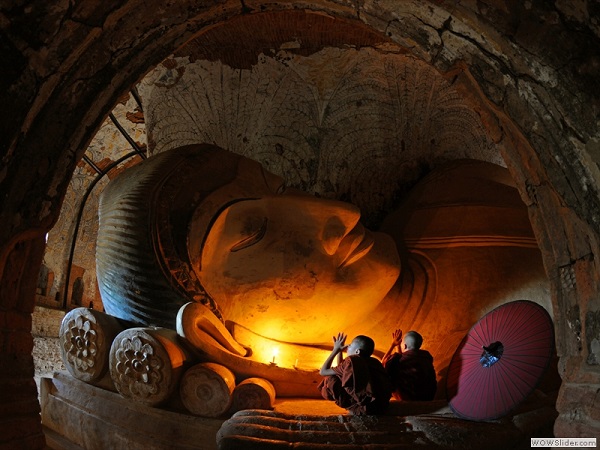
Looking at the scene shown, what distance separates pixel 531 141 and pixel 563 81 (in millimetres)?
220

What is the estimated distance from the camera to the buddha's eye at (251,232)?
3.58 meters

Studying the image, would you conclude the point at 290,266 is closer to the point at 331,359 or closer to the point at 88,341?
the point at 331,359

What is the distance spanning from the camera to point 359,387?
297 cm

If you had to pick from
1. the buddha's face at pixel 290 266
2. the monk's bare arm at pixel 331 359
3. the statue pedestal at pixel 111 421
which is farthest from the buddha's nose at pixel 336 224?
the statue pedestal at pixel 111 421

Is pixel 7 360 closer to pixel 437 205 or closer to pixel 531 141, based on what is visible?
pixel 531 141

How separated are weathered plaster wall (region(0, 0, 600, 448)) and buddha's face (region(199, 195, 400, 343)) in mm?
1297

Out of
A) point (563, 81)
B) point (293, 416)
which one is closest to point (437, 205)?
point (293, 416)

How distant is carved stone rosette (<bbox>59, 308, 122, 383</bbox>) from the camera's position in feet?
10.7

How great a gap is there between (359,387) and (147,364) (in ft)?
3.53

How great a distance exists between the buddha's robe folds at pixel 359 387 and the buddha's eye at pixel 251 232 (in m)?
0.94

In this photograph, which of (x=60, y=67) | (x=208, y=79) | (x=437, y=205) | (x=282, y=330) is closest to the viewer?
(x=60, y=67)

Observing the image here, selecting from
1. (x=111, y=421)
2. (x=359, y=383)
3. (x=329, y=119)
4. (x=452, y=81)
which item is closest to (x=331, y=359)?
(x=359, y=383)

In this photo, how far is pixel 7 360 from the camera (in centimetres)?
221

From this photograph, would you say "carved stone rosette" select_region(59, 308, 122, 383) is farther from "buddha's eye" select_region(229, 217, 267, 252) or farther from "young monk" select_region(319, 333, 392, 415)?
"young monk" select_region(319, 333, 392, 415)
